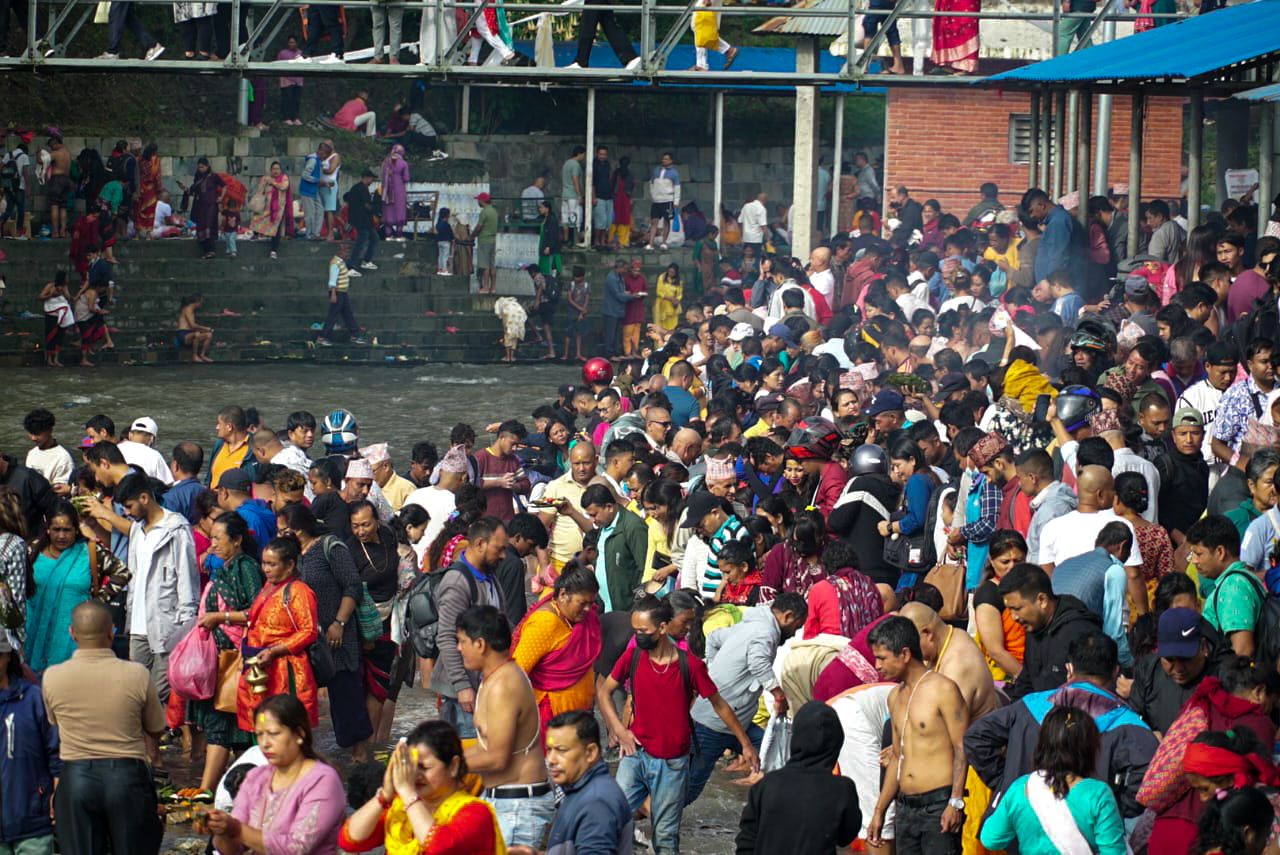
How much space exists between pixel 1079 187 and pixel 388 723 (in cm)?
1067

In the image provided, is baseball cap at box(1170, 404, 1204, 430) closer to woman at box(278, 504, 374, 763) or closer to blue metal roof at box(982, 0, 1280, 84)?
blue metal roof at box(982, 0, 1280, 84)

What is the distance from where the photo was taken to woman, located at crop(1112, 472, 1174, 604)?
8828 mm

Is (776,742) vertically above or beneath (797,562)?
beneath

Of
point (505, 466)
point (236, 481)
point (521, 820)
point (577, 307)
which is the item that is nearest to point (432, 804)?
point (521, 820)

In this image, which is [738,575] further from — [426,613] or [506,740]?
[506,740]

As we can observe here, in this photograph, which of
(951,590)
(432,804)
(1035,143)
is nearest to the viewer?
(432,804)

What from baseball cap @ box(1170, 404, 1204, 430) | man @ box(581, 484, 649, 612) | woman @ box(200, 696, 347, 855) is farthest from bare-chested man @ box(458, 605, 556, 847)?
baseball cap @ box(1170, 404, 1204, 430)

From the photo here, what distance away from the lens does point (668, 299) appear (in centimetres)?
2759

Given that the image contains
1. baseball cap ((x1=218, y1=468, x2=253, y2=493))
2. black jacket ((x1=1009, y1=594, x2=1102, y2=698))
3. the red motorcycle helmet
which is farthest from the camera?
the red motorcycle helmet

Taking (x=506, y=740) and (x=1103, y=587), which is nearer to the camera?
(x=506, y=740)

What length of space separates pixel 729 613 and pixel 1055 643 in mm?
2146

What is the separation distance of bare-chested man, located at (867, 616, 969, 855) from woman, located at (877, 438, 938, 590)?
2.70 m

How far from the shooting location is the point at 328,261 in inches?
1130

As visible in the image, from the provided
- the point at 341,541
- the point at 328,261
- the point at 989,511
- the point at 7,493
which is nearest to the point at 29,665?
the point at 7,493
